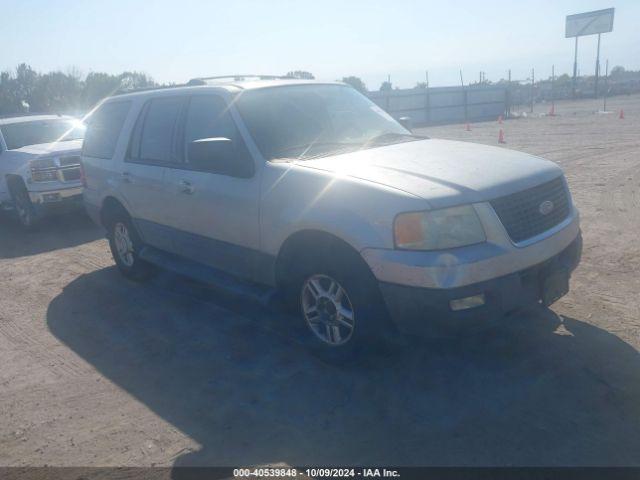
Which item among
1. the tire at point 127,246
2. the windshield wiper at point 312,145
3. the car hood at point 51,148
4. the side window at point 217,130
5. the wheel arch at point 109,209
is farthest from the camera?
the car hood at point 51,148

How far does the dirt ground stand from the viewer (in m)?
3.33

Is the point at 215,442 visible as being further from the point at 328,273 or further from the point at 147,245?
the point at 147,245

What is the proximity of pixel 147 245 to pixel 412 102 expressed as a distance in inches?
1219

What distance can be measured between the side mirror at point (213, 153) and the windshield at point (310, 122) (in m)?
0.28

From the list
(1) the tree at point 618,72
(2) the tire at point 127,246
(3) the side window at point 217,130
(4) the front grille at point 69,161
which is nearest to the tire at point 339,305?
(3) the side window at point 217,130

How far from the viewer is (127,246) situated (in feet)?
21.3

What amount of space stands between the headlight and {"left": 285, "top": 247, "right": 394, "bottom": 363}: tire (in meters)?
0.38

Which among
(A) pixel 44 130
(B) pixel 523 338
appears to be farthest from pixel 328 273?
(A) pixel 44 130

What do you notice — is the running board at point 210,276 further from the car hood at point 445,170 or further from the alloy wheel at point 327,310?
the car hood at point 445,170

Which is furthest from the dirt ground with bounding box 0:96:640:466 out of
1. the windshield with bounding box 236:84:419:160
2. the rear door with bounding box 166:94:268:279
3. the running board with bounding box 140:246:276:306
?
the windshield with bounding box 236:84:419:160

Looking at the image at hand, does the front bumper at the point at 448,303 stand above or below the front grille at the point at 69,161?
below

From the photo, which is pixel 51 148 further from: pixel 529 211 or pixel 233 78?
pixel 529 211

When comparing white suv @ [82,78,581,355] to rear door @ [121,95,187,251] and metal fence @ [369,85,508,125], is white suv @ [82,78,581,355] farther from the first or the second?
metal fence @ [369,85,508,125]

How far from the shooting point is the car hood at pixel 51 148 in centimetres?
927
